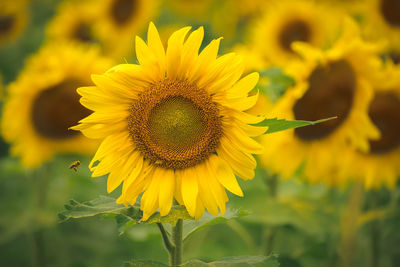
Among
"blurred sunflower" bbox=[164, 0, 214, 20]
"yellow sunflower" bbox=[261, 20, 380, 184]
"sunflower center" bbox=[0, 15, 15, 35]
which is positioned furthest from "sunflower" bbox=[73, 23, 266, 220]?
"sunflower center" bbox=[0, 15, 15, 35]

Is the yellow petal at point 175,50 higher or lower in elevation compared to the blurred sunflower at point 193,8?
lower

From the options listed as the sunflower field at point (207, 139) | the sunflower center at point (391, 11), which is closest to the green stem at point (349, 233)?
the sunflower field at point (207, 139)

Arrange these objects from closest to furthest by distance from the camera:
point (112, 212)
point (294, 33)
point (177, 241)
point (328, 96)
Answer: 1. point (112, 212)
2. point (177, 241)
3. point (328, 96)
4. point (294, 33)

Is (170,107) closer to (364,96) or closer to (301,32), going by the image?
(364,96)

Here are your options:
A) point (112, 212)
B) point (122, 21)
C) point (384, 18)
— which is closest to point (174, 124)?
point (112, 212)

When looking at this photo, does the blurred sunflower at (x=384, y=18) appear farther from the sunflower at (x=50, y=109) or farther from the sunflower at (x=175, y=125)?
the sunflower at (x=175, y=125)

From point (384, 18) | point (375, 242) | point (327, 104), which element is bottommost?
point (375, 242)

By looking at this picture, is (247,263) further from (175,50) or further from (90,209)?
(175,50)
